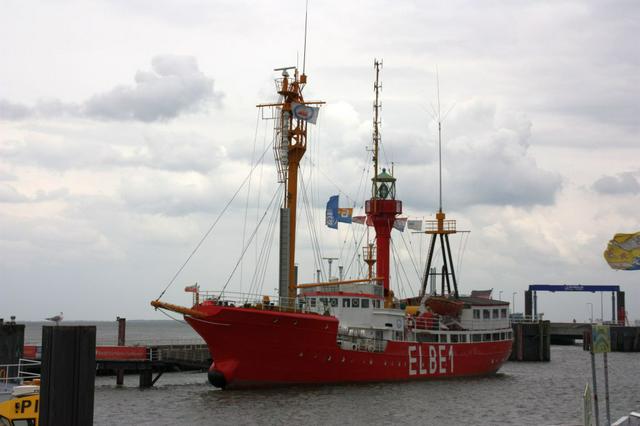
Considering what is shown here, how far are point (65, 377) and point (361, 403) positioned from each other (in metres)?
30.5

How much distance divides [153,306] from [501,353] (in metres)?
29.5

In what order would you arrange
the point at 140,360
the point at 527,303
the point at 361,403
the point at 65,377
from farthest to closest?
1. the point at 527,303
2. the point at 140,360
3. the point at 361,403
4. the point at 65,377

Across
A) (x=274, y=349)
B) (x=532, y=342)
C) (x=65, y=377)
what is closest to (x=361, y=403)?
(x=274, y=349)

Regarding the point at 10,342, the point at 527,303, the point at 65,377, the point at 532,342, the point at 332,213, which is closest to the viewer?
the point at 65,377

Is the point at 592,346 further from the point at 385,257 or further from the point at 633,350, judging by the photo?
the point at 633,350

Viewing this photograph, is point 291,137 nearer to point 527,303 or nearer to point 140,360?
point 140,360

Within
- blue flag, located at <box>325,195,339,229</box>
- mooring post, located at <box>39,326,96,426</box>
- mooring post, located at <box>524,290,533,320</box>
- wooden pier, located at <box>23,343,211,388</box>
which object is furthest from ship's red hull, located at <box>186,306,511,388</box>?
mooring post, located at <box>524,290,533,320</box>

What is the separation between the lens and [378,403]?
136 ft

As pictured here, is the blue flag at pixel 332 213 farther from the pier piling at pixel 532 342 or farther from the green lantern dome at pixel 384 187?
the pier piling at pixel 532 342

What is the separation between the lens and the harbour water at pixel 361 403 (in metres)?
36.9

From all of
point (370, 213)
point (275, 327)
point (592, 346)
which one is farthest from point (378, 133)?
point (592, 346)

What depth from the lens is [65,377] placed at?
1195 centimetres

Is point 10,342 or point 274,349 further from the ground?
point 10,342

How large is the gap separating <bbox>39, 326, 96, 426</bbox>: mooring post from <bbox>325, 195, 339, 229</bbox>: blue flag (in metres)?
42.2
